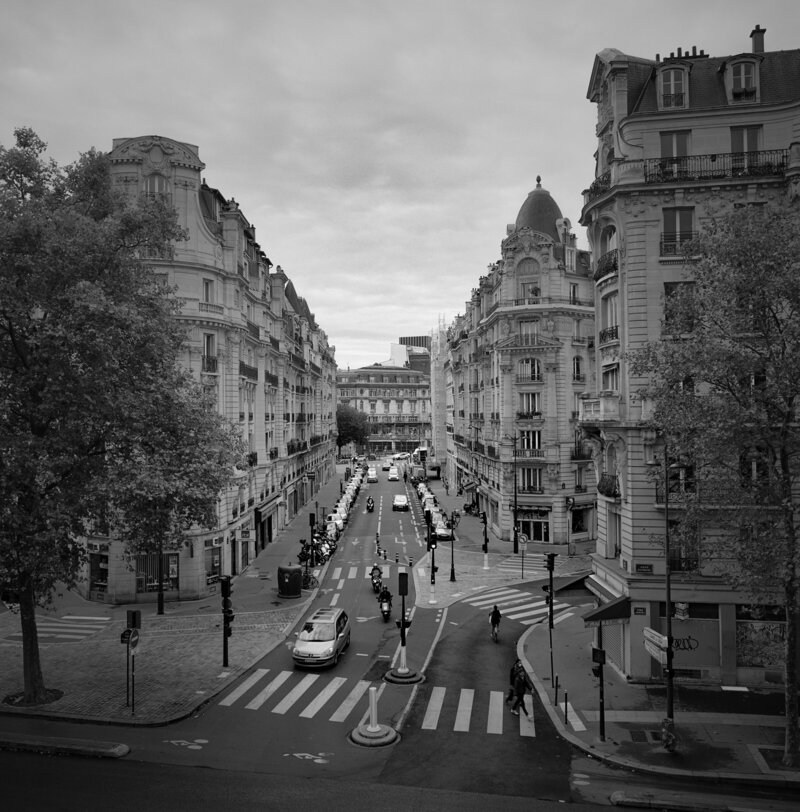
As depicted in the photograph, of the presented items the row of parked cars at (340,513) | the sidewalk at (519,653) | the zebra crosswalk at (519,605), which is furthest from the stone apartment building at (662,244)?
the row of parked cars at (340,513)

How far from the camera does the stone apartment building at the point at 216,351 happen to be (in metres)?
34.7

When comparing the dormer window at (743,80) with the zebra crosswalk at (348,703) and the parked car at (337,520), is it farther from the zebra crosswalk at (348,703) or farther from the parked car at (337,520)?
the parked car at (337,520)

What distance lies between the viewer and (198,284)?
36219 millimetres

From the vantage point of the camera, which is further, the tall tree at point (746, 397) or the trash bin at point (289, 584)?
the trash bin at point (289, 584)

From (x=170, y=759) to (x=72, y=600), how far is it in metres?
21.4

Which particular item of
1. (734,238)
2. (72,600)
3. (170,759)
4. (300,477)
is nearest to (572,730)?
(170,759)

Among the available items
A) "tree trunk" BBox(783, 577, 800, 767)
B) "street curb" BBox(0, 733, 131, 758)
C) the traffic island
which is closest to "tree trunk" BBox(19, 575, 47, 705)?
"street curb" BBox(0, 733, 131, 758)

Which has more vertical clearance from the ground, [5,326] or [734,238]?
[734,238]

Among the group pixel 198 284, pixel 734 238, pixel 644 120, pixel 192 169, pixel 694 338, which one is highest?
pixel 192 169

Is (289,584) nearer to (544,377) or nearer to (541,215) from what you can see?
(544,377)

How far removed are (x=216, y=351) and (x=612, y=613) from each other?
82.5 feet

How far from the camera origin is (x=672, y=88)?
80.0 feet

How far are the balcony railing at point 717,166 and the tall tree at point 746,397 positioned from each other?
6.62 m

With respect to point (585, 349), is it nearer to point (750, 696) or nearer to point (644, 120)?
point (644, 120)
